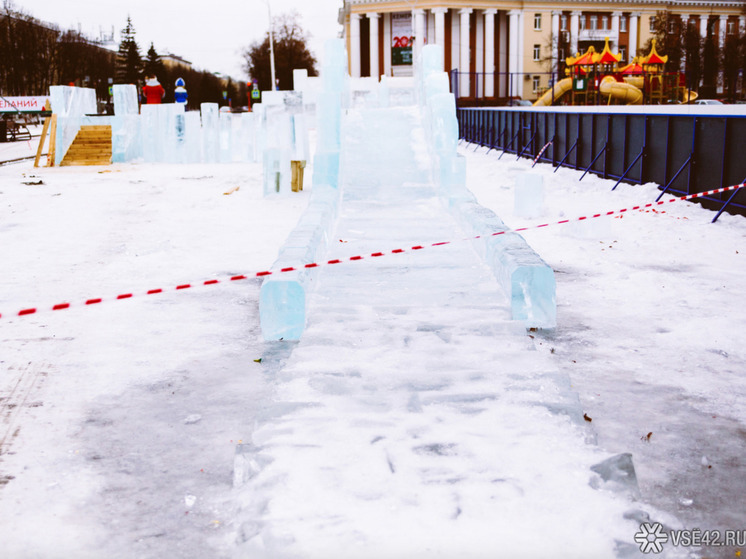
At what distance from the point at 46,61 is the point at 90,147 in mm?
51604

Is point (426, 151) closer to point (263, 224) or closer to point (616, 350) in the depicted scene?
point (263, 224)

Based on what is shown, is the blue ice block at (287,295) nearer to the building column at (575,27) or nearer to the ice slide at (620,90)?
the ice slide at (620,90)

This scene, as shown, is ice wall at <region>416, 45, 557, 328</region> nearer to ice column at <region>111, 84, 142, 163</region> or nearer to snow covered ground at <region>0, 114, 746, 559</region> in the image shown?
snow covered ground at <region>0, 114, 746, 559</region>

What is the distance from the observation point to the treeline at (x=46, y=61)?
67938 mm

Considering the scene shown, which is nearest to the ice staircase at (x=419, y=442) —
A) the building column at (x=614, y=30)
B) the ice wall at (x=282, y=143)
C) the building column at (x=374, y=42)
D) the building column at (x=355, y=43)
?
the ice wall at (x=282, y=143)

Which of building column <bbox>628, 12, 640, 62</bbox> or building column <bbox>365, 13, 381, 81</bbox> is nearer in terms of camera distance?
building column <bbox>365, 13, 381, 81</bbox>

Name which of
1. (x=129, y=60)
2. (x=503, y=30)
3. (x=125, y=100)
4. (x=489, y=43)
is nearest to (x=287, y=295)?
(x=125, y=100)

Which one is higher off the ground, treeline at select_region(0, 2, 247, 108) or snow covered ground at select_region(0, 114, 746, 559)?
treeline at select_region(0, 2, 247, 108)

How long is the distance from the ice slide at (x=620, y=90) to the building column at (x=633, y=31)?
155 feet

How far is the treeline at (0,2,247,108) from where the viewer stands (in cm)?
6794

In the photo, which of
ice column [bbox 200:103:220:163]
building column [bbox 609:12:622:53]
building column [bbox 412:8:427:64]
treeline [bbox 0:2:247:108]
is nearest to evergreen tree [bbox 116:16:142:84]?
treeline [bbox 0:2:247:108]

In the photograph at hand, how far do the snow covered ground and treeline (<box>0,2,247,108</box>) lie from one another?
201 feet

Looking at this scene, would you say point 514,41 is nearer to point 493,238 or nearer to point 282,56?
point 282,56

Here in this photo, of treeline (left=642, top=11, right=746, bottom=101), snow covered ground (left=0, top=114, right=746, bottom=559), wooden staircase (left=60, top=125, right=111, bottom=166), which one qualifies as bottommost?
snow covered ground (left=0, top=114, right=746, bottom=559)
